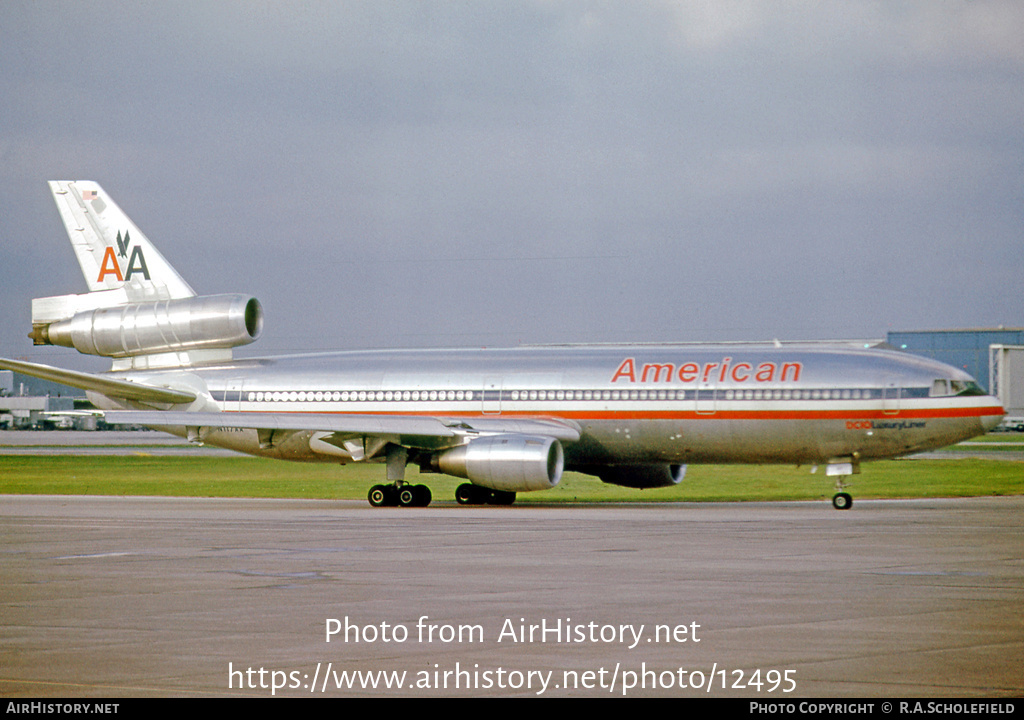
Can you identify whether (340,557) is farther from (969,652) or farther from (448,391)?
(448,391)

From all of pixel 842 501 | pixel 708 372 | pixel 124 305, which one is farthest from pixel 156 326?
pixel 842 501

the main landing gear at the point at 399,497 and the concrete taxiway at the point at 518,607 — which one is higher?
the main landing gear at the point at 399,497

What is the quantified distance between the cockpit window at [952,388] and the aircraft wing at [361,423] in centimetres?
884

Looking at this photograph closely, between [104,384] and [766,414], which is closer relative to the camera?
[766,414]

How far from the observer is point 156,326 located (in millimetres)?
38594

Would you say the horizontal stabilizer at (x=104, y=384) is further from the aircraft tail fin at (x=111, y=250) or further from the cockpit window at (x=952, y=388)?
the cockpit window at (x=952, y=388)

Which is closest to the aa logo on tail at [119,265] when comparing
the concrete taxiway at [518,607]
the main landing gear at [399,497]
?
the main landing gear at [399,497]

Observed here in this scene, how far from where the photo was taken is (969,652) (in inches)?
404

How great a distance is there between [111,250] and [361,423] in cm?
1072

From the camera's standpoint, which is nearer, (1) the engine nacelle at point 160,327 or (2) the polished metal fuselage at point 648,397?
(2) the polished metal fuselage at point 648,397

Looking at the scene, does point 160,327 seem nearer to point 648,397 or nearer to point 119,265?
point 119,265

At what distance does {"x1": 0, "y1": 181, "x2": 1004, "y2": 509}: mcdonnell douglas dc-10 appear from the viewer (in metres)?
32.5

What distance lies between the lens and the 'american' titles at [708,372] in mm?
33125

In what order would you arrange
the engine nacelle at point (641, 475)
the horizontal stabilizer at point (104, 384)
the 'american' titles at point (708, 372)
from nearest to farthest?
1. the 'american' titles at point (708, 372)
2. the horizontal stabilizer at point (104, 384)
3. the engine nacelle at point (641, 475)
